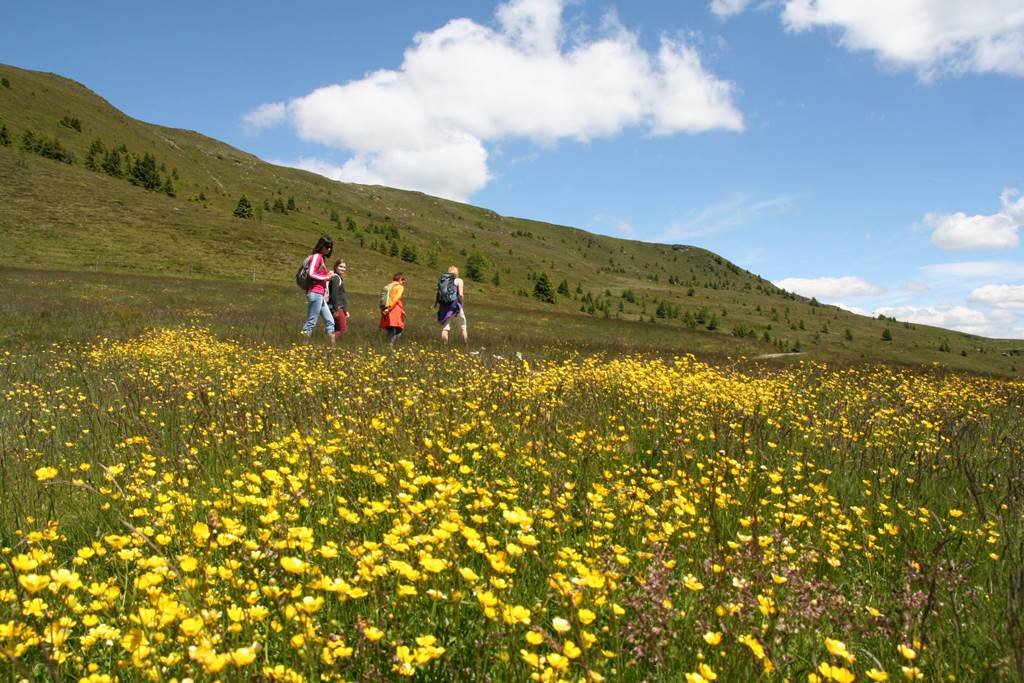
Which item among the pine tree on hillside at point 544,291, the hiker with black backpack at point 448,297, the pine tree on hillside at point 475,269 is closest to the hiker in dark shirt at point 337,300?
the hiker with black backpack at point 448,297

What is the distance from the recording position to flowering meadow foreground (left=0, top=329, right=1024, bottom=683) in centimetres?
207

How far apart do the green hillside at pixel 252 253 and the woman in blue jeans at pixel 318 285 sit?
5.46m

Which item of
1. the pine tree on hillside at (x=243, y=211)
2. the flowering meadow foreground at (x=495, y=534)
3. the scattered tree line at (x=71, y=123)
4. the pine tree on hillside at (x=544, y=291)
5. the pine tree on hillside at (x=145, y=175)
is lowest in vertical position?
the flowering meadow foreground at (x=495, y=534)

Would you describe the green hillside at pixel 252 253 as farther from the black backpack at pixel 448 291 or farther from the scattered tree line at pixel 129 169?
the black backpack at pixel 448 291

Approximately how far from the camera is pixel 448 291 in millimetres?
14906

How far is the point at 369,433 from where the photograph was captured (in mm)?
4977

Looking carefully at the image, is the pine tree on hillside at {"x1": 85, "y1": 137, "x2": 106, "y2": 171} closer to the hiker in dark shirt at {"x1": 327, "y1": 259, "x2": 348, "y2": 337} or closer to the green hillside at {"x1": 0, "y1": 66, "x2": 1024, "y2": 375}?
the green hillside at {"x1": 0, "y1": 66, "x2": 1024, "y2": 375}

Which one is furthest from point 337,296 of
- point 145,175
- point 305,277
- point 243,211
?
point 145,175

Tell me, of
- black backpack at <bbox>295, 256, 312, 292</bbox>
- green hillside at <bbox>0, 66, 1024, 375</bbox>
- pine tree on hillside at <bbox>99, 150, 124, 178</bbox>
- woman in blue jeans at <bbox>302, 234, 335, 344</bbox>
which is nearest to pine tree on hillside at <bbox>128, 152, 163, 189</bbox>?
green hillside at <bbox>0, 66, 1024, 375</bbox>

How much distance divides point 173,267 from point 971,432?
49.9 m

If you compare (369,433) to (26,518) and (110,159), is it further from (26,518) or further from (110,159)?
(110,159)

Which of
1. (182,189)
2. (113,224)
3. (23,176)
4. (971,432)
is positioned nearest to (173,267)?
(113,224)

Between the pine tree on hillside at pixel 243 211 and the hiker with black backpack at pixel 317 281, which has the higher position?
the pine tree on hillside at pixel 243 211

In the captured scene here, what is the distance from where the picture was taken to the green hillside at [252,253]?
3011 centimetres
